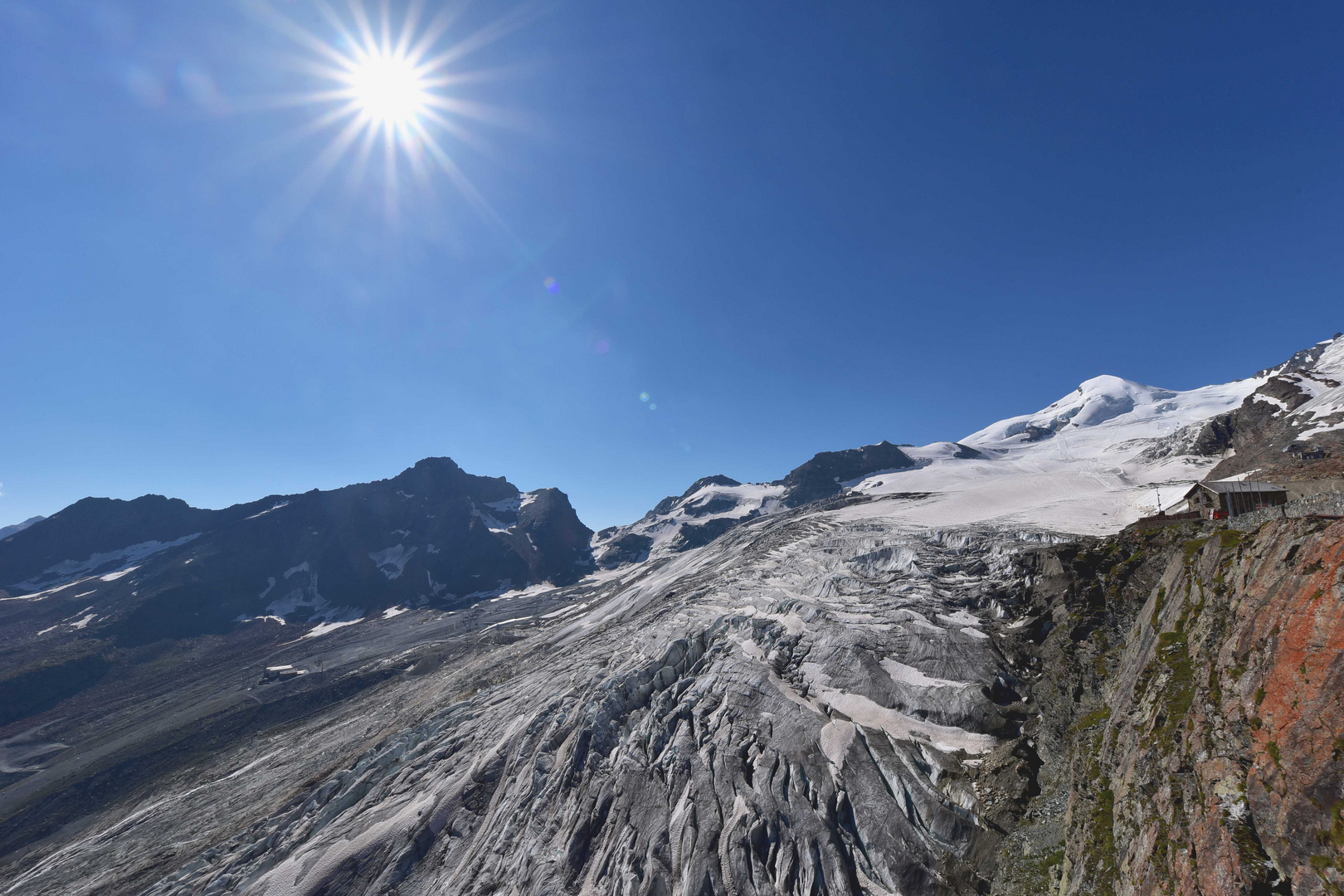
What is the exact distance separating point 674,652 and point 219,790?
2364 inches

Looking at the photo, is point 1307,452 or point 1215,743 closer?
point 1215,743

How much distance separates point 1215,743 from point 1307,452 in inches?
3770

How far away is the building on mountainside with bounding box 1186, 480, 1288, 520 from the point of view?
3125cm

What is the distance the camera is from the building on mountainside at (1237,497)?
103ft

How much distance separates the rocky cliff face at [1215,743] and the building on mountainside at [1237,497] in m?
20.4

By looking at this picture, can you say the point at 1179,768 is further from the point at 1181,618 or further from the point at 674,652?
the point at 674,652

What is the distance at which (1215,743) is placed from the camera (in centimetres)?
1146

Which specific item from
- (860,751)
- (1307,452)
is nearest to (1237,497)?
(860,751)

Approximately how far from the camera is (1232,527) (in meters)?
A: 18.9

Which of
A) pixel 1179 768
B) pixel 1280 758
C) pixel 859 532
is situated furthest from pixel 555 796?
pixel 859 532

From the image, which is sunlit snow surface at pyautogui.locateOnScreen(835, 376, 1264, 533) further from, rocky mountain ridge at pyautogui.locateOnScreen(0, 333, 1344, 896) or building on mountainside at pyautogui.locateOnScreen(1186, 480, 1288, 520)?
building on mountainside at pyautogui.locateOnScreen(1186, 480, 1288, 520)

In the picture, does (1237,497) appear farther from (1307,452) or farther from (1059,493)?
(1307,452)

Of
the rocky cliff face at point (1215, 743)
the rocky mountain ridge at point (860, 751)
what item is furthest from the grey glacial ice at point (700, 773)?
the rocky cliff face at point (1215, 743)

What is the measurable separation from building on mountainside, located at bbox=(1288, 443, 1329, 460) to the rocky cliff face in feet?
258
